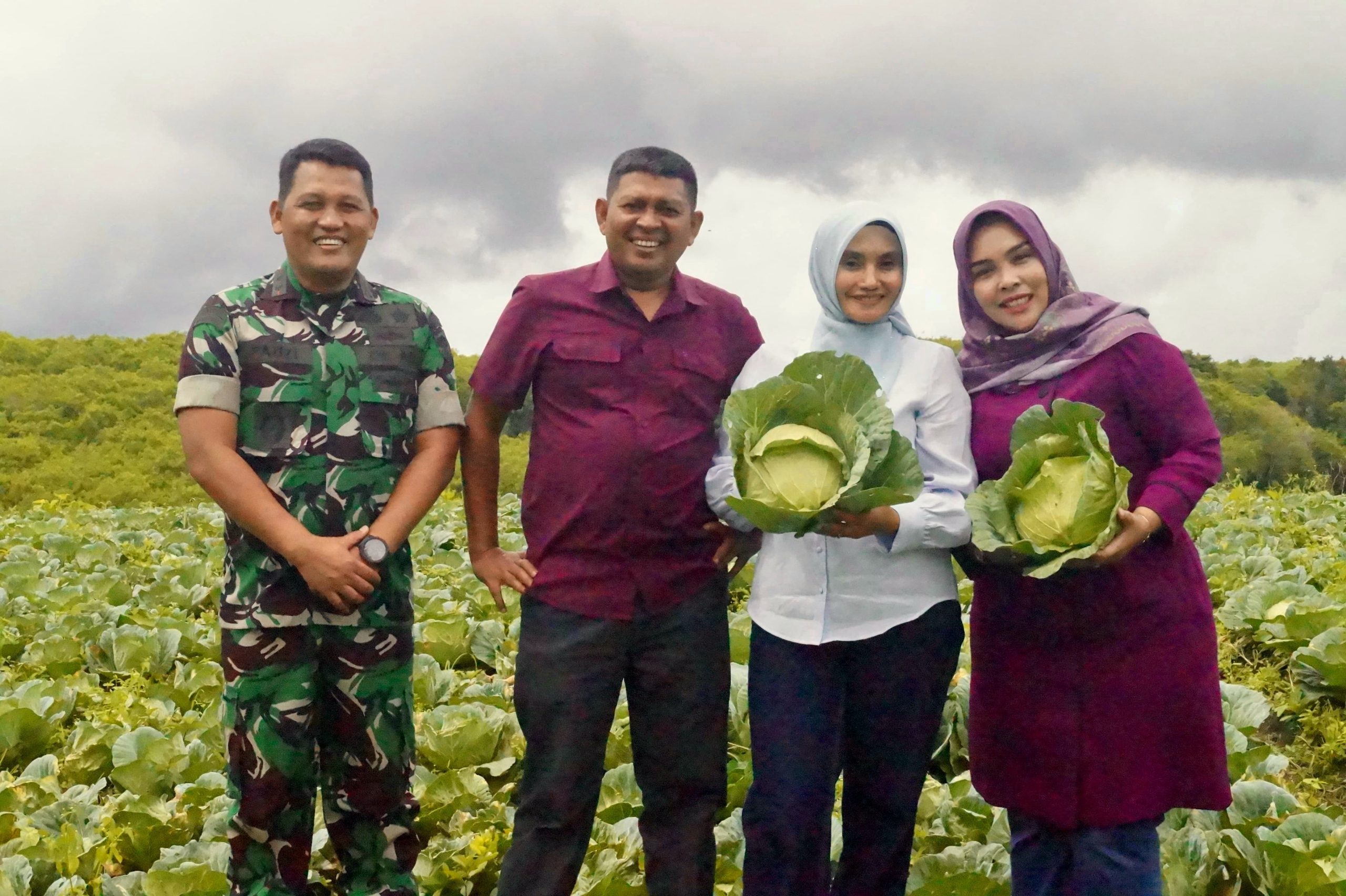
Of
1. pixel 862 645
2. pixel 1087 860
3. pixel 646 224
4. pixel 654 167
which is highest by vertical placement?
pixel 654 167

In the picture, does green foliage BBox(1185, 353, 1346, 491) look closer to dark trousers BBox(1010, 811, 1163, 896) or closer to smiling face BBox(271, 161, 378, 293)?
dark trousers BBox(1010, 811, 1163, 896)

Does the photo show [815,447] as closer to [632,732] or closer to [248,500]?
[632,732]

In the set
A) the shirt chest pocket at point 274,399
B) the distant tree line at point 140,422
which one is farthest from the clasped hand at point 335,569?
the distant tree line at point 140,422

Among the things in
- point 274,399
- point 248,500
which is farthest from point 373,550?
point 274,399

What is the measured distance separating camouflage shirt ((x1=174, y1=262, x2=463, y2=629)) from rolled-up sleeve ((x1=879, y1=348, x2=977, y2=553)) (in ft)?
4.70

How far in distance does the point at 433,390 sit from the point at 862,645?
142cm

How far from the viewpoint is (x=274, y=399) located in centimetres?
274

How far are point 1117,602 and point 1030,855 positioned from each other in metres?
0.74

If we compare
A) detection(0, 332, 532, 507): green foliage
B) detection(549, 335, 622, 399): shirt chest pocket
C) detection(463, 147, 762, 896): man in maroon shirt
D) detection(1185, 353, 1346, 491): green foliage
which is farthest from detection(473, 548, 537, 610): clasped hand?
detection(1185, 353, 1346, 491): green foliage

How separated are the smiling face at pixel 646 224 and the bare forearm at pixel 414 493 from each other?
755mm

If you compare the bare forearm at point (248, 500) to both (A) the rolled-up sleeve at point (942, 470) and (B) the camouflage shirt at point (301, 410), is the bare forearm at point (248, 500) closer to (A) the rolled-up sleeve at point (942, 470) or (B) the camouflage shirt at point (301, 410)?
(B) the camouflage shirt at point (301, 410)

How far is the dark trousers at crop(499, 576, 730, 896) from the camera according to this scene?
2645 millimetres

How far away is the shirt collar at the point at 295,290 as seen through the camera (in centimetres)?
281

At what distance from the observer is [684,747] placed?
270 cm
